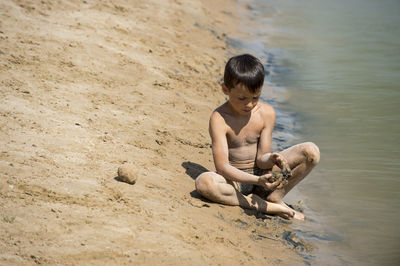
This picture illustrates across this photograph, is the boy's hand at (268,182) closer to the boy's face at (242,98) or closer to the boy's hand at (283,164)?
the boy's hand at (283,164)

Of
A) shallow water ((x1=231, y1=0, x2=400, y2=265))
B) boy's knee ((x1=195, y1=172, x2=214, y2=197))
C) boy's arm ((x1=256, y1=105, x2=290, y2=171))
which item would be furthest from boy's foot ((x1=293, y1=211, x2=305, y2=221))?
boy's knee ((x1=195, y1=172, x2=214, y2=197))

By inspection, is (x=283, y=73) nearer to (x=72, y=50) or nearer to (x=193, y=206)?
(x=72, y=50)

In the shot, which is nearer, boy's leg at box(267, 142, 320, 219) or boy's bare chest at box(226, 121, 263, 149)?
boy's leg at box(267, 142, 320, 219)

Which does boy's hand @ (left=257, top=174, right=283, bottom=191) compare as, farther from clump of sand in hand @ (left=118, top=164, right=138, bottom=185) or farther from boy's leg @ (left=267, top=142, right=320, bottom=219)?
clump of sand in hand @ (left=118, top=164, right=138, bottom=185)

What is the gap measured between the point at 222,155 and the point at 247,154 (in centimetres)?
29

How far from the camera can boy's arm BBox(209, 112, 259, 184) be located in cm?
347

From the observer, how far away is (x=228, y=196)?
3.57 metres

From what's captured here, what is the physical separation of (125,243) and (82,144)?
128 centimetres

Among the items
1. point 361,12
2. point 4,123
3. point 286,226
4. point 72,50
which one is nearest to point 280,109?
point 72,50

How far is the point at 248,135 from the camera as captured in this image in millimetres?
3754

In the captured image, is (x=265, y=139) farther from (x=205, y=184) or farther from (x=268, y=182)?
(x=205, y=184)

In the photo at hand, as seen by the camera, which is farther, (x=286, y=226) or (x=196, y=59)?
(x=196, y=59)

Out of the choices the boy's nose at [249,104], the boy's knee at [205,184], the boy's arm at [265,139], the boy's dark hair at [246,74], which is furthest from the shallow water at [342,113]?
the boy's dark hair at [246,74]

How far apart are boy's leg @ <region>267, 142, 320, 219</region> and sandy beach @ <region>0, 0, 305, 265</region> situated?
25 centimetres
